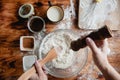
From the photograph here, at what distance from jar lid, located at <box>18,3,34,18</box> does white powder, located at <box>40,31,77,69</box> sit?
13 cm

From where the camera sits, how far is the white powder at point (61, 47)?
49.6 inches

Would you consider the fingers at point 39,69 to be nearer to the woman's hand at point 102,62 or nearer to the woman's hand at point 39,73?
the woman's hand at point 39,73

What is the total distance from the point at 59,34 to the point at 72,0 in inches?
6.9

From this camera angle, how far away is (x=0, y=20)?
51.5 inches

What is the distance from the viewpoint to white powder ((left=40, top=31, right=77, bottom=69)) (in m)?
1.26

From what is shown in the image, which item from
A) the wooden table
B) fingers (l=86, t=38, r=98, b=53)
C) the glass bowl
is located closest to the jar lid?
the wooden table

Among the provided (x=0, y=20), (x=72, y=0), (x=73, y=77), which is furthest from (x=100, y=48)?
(x=0, y=20)

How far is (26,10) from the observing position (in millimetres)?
1308

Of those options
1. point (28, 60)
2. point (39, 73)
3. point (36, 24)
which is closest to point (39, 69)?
point (39, 73)

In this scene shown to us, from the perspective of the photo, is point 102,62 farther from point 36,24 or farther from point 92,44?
point 36,24

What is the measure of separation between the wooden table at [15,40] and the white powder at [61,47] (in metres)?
0.05

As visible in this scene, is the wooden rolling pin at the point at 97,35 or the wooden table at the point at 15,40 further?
the wooden table at the point at 15,40

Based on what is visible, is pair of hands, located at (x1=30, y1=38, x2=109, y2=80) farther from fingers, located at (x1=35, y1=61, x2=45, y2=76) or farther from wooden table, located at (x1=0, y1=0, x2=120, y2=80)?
wooden table, located at (x1=0, y1=0, x2=120, y2=80)

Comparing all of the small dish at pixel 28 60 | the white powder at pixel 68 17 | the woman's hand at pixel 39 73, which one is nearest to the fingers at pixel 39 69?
the woman's hand at pixel 39 73
